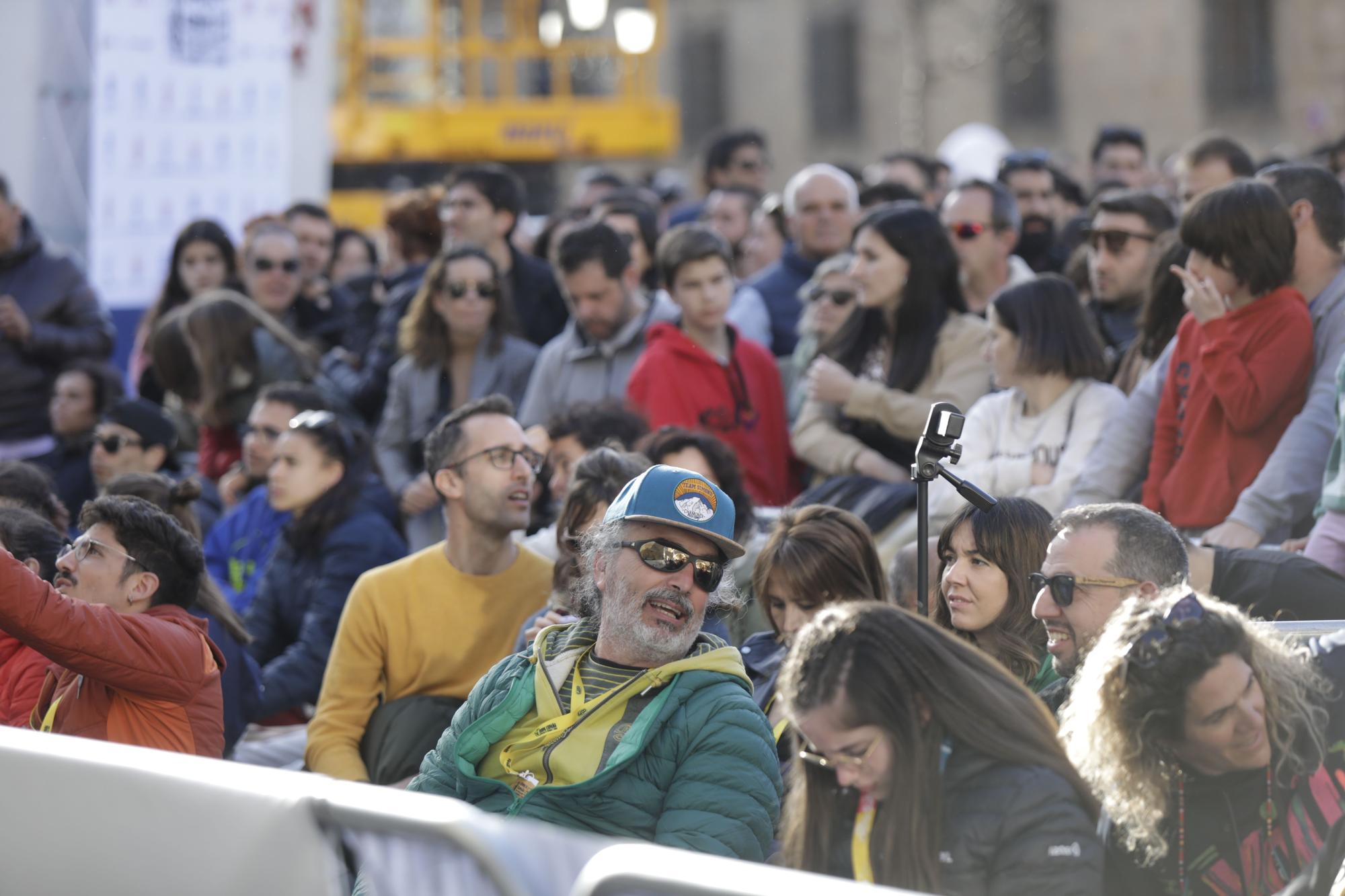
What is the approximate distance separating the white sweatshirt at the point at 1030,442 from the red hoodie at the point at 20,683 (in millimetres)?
2908

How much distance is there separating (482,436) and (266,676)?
1.22 metres

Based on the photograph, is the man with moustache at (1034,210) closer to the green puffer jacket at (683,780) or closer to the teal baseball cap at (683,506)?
the teal baseball cap at (683,506)

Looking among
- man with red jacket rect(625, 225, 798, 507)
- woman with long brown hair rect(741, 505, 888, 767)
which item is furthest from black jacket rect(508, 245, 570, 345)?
woman with long brown hair rect(741, 505, 888, 767)

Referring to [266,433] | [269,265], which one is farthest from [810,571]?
[269,265]

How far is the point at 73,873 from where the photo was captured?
118 inches

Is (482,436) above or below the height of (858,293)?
below

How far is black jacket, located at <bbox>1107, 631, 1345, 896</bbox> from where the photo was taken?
3.06 meters

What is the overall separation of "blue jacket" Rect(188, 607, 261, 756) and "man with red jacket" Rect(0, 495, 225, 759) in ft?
1.33

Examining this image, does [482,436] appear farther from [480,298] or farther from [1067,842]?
[1067,842]

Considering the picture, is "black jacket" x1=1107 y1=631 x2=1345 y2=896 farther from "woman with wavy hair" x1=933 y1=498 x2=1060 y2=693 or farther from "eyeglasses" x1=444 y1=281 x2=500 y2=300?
"eyeglasses" x1=444 y1=281 x2=500 y2=300

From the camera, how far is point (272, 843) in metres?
2.72

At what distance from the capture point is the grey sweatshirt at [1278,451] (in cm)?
516

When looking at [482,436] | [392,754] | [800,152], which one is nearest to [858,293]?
[482,436]

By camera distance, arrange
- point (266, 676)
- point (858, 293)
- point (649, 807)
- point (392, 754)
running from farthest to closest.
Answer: point (858, 293)
point (266, 676)
point (392, 754)
point (649, 807)
